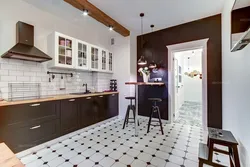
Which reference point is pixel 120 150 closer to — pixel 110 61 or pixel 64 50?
pixel 64 50

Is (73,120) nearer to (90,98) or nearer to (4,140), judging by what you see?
(90,98)

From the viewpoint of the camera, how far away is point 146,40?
412cm

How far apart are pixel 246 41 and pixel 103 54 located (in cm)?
344

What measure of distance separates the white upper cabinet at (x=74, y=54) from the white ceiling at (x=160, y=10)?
3.56ft

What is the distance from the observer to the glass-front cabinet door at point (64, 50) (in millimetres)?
2878

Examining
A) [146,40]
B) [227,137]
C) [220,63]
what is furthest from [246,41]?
[146,40]

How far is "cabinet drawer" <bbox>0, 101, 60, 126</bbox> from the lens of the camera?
1.89 meters

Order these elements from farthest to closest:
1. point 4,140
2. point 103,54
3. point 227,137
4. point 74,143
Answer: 1. point 103,54
2. point 74,143
3. point 4,140
4. point 227,137

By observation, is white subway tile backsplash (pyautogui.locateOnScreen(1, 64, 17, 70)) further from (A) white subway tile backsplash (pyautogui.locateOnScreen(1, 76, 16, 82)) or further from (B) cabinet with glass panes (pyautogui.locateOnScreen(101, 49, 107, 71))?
(B) cabinet with glass panes (pyautogui.locateOnScreen(101, 49, 107, 71))

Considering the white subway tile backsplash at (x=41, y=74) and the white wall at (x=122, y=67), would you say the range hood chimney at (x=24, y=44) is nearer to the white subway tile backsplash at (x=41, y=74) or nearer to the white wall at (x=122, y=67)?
the white subway tile backsplash at (x=41, y=74)

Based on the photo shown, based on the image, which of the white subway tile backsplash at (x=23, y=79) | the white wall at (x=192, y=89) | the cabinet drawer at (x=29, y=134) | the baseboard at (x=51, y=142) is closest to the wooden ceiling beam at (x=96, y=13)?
the white subway tile backsplash at (x=23, y=79)

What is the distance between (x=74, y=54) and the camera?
317cm

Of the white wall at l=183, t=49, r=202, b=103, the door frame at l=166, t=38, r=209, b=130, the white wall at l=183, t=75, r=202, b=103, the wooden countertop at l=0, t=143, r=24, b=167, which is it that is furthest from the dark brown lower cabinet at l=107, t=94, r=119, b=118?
the white wall at l=183, t=49, r=202, b=103

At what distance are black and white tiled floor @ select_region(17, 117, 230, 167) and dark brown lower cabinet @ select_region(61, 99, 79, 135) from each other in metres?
0.21
